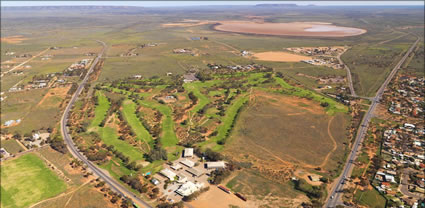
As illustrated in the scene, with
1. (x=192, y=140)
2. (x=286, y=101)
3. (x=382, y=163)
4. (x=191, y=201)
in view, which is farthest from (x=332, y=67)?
(x=191, y=201)

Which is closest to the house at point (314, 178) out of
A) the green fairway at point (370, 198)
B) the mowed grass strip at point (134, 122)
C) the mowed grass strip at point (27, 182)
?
the green fairway at point (370, 198)

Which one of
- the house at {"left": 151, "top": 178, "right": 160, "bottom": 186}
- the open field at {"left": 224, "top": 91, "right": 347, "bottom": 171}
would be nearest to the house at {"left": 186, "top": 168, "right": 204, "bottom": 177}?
the house at {"left": 151, "top": 178, "right": 160, "bottom": 186}

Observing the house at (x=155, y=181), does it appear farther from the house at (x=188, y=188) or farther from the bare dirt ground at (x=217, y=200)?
the bare dirt ground at (x=217, y=200)

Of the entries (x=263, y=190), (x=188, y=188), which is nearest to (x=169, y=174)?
(x=188, y=188)

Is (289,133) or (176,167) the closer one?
(176,167)

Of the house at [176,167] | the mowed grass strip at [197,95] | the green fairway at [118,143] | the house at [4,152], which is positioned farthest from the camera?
the mowed grass strip at [197,95]

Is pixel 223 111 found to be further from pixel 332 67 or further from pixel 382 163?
pixel 332 67

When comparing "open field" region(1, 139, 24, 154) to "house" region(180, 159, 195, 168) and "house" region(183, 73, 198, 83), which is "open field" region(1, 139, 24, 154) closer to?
"house" region(180, 159, 195, 168)

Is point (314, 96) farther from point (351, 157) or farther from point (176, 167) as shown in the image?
point (176, 167)
